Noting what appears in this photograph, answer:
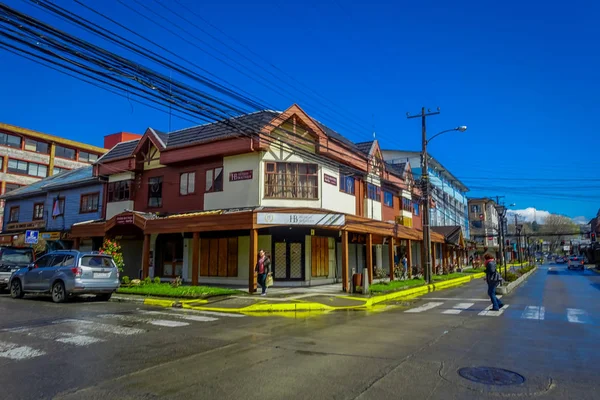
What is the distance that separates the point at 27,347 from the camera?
7.57m

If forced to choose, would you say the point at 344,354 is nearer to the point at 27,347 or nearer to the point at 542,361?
the point at 542,361

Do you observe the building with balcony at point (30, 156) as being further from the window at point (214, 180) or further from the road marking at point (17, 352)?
the road marking at point (17, 352)

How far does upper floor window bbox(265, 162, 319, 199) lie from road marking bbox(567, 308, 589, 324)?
1172 centimetres

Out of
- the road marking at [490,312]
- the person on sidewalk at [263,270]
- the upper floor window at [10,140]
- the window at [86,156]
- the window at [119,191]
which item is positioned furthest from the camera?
the window at [86,156]

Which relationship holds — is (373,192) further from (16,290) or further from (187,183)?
(16,290)

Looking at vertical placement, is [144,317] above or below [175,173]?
below

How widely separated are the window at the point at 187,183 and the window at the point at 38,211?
15.3 m

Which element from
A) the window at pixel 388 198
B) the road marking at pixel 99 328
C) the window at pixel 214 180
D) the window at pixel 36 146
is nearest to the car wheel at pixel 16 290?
the road marking at pixel 99 328

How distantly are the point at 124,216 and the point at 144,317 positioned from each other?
1140cm

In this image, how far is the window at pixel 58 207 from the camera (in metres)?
29.9

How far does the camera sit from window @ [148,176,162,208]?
24453 millimetres

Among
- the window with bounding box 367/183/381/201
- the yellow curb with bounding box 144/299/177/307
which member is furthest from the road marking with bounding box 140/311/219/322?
the window with bounding box 367/183/381/201

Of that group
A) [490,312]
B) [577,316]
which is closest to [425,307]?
[490,312]

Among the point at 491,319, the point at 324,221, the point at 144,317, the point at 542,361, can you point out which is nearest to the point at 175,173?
the point at 324,221
